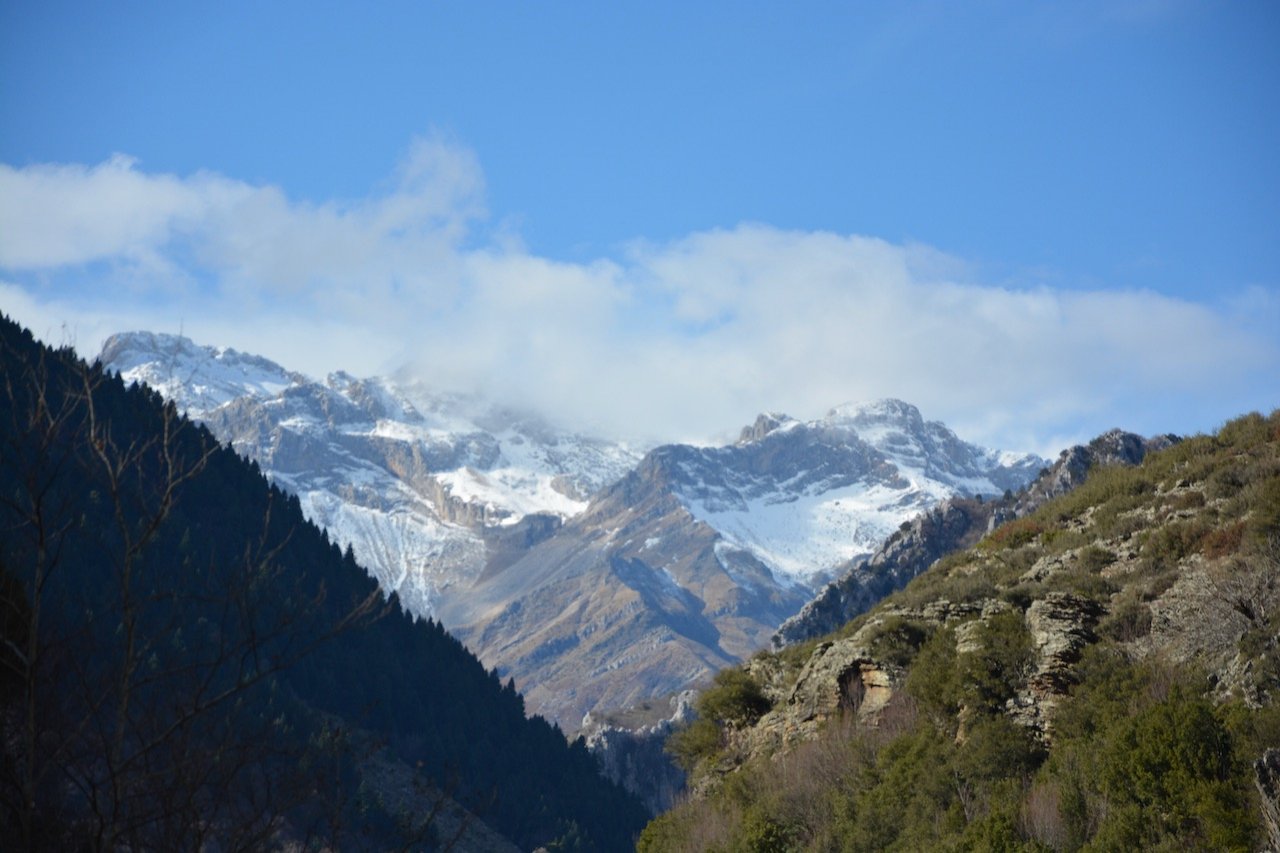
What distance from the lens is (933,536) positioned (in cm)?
17350

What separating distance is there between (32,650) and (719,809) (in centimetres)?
2844

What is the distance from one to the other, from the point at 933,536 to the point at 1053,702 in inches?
5797

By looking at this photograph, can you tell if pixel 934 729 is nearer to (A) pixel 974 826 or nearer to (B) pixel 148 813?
(A) pixel 974 826

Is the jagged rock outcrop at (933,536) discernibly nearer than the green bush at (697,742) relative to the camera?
No

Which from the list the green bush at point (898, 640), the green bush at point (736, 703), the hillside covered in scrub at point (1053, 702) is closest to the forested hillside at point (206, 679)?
the green bush at point (736, 703)

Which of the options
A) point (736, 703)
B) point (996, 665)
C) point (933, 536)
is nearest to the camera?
point (996, 665)

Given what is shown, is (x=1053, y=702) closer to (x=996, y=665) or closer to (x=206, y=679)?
(x=996, y=665)

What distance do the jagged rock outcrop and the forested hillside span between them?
114ft

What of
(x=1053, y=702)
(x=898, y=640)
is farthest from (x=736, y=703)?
(x=1053, y=702)

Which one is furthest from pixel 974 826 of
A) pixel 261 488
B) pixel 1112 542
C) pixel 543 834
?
pixel 261 488

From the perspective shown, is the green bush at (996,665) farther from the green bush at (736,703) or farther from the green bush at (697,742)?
the green bush at (697,742)

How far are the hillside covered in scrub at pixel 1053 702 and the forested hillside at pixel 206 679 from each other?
9426mm

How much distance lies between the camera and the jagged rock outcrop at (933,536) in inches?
5640

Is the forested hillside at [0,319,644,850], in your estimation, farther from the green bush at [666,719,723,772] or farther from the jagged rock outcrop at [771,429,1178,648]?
the jagged rock outcrop at [771,429,1178,648]
